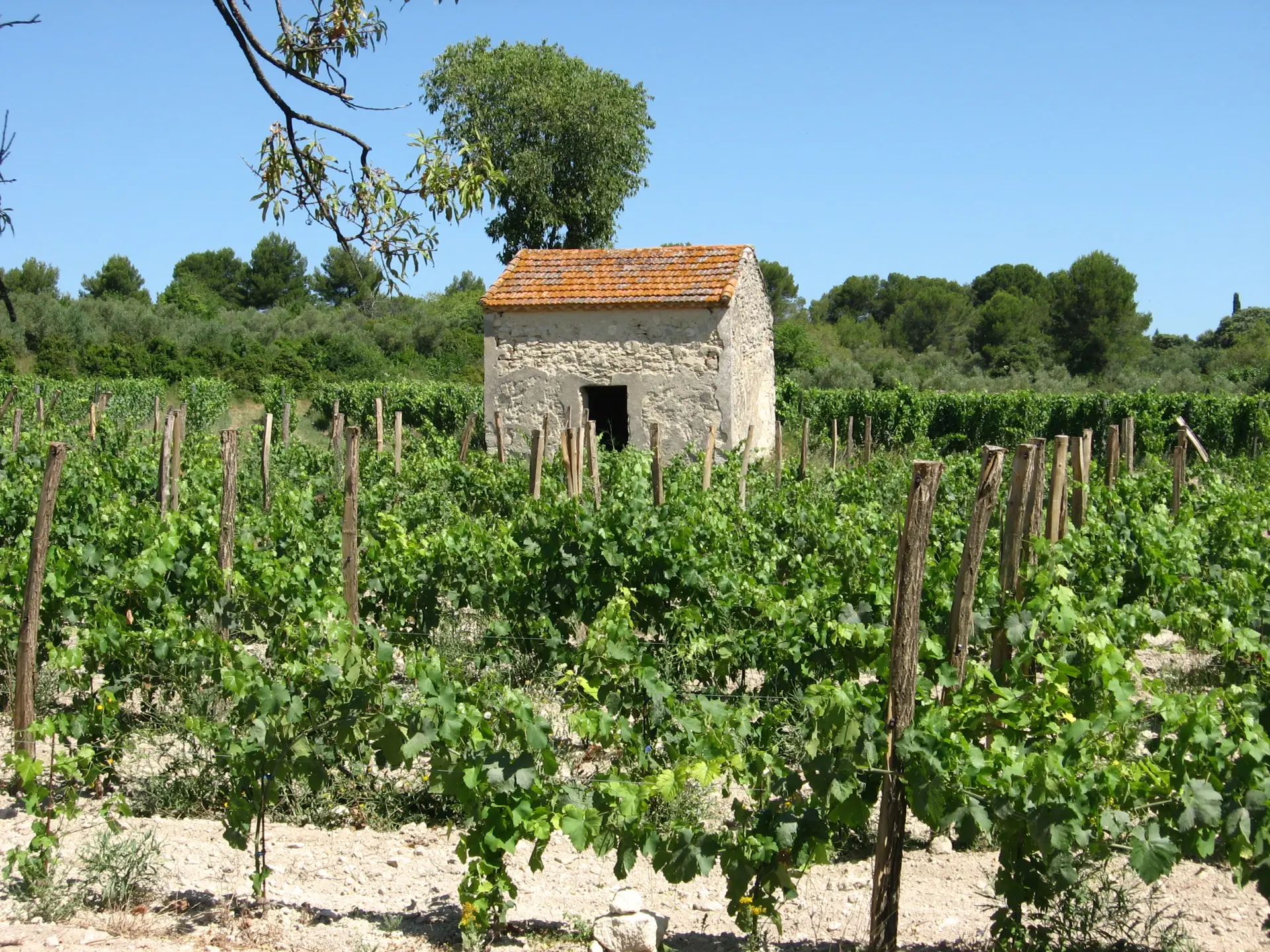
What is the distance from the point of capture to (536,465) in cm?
1094

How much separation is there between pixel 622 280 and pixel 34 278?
1217 inches

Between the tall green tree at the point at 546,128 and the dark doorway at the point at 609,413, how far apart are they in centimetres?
1346

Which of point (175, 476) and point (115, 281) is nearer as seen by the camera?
point (175, 476)

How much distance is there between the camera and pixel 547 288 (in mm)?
18047

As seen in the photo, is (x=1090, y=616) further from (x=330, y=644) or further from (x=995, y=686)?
(x=330, y=644)

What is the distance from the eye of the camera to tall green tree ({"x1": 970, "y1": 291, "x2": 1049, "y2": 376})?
4823 cm

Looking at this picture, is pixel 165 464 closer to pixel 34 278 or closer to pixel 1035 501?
pixel 1035 501

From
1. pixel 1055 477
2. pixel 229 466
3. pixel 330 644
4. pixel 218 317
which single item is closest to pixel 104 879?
pixel 330 644

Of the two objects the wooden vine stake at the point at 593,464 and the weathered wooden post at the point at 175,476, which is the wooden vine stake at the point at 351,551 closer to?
the wooden vine stake at the point at 593,464

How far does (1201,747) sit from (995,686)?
66cm

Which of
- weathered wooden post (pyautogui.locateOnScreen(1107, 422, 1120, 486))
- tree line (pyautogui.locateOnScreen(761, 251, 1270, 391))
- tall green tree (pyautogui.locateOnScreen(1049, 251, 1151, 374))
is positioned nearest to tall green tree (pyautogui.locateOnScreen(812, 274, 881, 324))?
tree line (pyautogui.locateOnScreen(761, 251, 1270, 391))

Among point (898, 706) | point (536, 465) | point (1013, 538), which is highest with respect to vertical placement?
point (536, 465)

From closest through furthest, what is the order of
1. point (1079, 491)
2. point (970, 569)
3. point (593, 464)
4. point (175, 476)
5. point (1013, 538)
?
1. point (970, 569)
2. point (1013, 538)
3. point (1079, 491)
4. point (175, 476)
5. point (593, 464)

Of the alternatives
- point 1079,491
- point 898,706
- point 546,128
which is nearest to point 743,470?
point 1079,491
